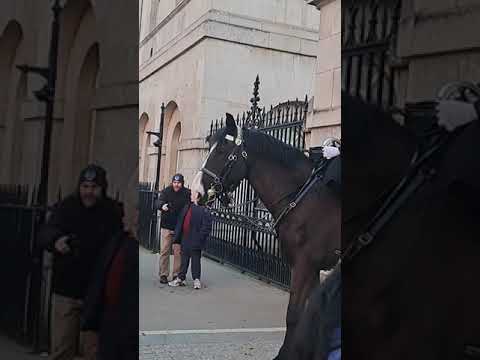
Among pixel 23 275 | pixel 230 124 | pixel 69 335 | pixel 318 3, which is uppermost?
pixel 318 3

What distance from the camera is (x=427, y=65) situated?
87 cm

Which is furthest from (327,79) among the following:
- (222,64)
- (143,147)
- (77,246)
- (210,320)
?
(77,246)

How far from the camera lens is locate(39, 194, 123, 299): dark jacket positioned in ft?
3.56

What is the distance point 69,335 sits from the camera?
3.66 feet

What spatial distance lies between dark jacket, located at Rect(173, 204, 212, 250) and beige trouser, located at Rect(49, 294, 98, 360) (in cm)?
32

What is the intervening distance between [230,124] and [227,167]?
0.09 metres

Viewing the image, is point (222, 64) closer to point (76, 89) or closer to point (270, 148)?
point (270, 148)

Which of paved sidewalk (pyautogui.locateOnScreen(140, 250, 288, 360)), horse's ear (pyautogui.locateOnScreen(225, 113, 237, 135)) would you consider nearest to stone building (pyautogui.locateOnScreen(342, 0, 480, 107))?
horse's ear (pyautogui.locateOnScreen(225, 113, 237, 135))

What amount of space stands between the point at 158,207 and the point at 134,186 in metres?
0.12

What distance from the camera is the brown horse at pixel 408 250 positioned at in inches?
34.7

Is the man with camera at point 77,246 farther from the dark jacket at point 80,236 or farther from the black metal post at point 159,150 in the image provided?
the black metal post at point 159,150

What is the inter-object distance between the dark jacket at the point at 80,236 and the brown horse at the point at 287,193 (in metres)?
0.26

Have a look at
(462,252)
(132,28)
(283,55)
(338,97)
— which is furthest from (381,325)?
(132,28)

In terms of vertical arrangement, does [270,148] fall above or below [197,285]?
above
